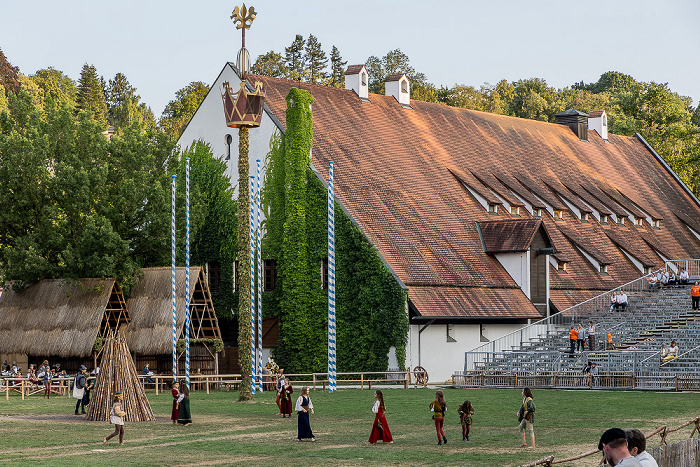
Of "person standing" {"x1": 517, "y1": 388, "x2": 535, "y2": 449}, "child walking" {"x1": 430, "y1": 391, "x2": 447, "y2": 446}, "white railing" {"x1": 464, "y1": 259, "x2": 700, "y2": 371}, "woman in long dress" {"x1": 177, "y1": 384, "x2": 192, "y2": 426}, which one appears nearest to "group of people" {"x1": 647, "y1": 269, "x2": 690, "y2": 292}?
"white railing" {"x1": 464, "y1": 259, "x2": 700, "y2": 371}

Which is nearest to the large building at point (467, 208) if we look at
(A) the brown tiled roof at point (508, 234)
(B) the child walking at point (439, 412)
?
(A) the brown tiled roof at point (508, 234)

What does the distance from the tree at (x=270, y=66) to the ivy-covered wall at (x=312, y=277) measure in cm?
4643

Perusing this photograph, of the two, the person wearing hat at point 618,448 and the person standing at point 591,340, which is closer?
the person wearing hat at point 618,448

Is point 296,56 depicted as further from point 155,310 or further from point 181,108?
point 155,310

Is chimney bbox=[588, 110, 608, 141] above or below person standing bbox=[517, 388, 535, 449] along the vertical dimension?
above

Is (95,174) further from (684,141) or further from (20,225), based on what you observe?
(684,141)

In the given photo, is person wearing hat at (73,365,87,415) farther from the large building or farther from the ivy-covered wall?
the large building

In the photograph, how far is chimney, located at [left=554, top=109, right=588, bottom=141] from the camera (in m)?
81.2

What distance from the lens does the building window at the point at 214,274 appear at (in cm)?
5869

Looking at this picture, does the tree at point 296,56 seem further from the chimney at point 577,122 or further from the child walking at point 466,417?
the child walking at point 466,417

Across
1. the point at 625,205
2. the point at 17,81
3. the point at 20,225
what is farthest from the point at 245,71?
the point at 17,81

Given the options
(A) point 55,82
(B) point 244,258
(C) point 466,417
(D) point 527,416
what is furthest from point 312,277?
(A) point 55,82

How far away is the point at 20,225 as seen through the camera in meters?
54.2

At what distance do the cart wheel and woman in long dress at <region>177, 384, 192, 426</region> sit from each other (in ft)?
65.0
